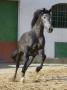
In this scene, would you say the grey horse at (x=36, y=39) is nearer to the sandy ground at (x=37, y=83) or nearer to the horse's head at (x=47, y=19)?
the horse's head at (x=47, y=19)

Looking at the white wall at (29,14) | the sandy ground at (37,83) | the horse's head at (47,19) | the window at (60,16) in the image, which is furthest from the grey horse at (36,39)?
the window at (60,16)

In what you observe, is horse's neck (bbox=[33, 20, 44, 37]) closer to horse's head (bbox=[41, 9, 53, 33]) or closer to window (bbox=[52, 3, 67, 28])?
horse's head (bbox=[41, 9, 53, 33])

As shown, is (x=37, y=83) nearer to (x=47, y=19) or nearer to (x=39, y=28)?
(x=39, y=28)

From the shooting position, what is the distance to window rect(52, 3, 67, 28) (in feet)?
78.6

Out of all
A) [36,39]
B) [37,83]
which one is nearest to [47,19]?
[36,39]

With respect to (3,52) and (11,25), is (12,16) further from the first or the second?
(3,52)

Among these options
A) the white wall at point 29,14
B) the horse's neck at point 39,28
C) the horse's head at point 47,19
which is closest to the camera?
the horse's head at point 47,19

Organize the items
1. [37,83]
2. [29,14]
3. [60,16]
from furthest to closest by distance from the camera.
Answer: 1. [60,16]
2. [29,14]
3. [37,83]

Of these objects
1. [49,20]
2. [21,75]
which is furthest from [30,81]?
[49,20]

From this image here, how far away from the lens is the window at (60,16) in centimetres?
2395

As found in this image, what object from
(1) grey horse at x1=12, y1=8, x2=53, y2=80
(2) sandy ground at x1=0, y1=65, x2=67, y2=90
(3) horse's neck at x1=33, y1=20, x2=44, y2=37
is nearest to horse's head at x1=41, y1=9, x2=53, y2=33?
(1) grey horse at x1=12, y1=8, x2=53, y2=80

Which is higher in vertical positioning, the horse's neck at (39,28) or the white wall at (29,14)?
the horse's neck at (39,28)

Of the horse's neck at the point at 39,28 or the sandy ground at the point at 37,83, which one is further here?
the horse's neck at the point at 39,28

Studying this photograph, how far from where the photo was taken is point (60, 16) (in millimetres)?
24094
